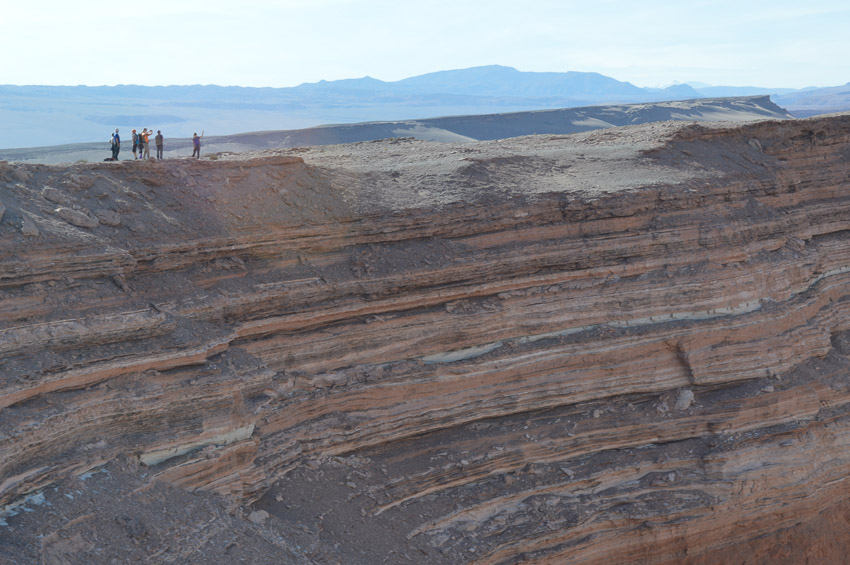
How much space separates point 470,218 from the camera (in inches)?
605

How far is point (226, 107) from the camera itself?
120m

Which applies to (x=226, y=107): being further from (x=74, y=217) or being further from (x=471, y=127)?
(x=74, y=217)

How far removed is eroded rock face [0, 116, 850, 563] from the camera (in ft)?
36.1

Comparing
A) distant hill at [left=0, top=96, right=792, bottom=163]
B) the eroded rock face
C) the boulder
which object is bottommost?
the eroded rock face

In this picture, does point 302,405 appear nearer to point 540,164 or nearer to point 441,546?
point 441,546

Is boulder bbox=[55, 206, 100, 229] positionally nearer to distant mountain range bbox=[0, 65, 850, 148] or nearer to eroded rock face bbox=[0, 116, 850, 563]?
eroded rock face bbox=[0, 116, 850, 563]

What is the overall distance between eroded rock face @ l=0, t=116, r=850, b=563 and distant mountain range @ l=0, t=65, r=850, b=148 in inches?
1908

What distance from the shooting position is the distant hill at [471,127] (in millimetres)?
43547

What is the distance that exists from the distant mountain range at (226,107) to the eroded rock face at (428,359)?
48462 millimetres

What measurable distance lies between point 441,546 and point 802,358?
31.2ft

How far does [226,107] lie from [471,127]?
6578 centimetres

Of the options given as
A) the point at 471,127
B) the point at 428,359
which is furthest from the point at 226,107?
the point at 428,359

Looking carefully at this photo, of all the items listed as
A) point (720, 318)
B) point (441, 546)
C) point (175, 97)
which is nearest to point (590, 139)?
point (720, 318)

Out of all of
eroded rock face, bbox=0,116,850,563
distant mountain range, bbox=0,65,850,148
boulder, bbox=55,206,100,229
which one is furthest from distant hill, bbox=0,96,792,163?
boulder, bbox=55,206,100,229
